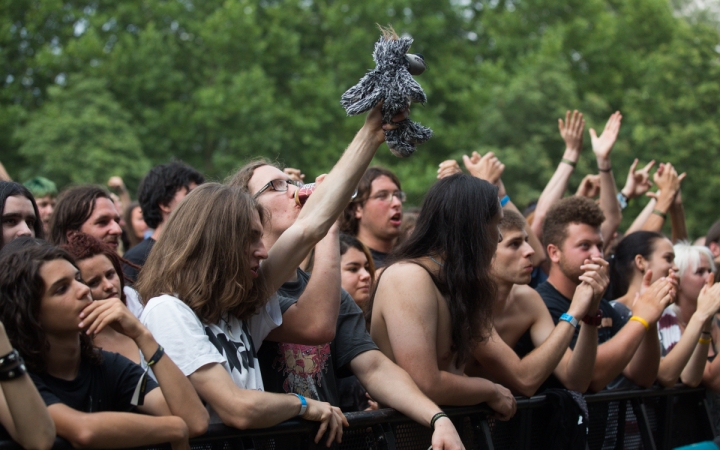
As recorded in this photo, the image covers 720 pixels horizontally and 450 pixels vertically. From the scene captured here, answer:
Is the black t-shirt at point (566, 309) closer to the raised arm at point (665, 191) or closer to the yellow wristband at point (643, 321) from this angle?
the yellow wristband at point (643, 321)

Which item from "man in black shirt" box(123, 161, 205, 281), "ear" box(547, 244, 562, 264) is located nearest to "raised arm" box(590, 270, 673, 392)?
"ear" box(547, 244, 562, 264)

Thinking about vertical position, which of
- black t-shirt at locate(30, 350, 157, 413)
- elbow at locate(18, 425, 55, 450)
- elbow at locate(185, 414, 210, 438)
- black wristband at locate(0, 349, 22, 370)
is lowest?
elbow at locate(18, 425, 55, 450)

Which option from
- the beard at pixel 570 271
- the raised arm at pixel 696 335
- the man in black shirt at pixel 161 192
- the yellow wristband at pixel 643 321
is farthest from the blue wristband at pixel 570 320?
the man in black shirt at pixel 161 192

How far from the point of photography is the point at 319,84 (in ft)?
93.3

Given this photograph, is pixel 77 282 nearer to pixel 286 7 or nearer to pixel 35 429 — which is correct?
pixel 35 429

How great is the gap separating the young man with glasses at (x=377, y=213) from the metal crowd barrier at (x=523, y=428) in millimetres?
1788

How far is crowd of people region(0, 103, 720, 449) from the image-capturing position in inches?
108

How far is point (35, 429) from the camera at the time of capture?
246 cm

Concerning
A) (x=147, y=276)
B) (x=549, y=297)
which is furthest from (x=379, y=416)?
(x=549, y=297)

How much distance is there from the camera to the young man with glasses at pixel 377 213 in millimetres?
5703

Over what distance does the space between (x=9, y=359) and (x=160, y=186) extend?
10.1ft

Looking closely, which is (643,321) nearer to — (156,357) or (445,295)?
(445,295)

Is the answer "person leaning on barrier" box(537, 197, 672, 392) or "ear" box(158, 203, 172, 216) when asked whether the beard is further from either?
"ear" box(158, 203, 172, 216)

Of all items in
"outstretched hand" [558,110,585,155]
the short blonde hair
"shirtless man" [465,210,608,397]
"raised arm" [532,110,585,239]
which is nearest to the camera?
"shirtless man" [465,210,608,397]
